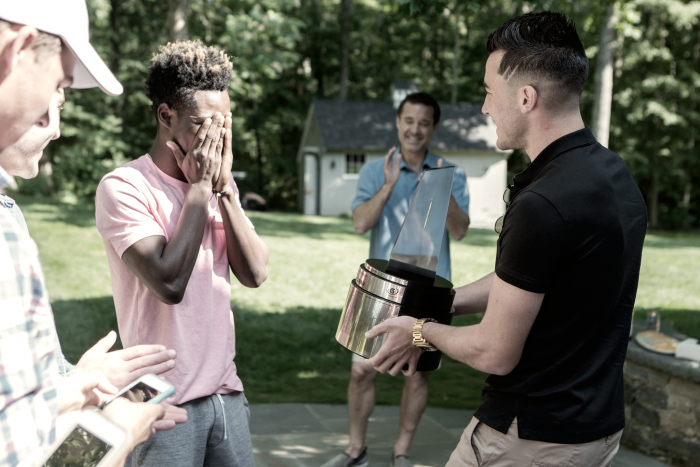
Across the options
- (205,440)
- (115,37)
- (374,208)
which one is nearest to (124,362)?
(205,440)

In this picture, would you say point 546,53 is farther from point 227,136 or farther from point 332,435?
point 332,435

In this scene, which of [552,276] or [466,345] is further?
[466,345]

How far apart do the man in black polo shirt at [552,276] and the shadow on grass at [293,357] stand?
3792mm

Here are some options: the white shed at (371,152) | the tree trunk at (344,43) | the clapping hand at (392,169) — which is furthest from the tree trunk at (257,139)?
the clapping hand at (392,169)

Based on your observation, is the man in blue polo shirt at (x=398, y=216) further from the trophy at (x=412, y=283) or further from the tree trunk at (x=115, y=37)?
the tree trunk at (x=115, y=37)

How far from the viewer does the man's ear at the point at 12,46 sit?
1.10 m

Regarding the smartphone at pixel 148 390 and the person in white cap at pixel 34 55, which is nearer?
the person in white cap at pixel 34 55

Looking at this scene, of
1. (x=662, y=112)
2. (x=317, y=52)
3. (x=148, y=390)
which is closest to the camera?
(x=148, y=390)

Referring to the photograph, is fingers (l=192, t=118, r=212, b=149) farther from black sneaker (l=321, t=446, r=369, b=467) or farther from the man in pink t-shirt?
black sneaker (l=321, t=446, r=369, b=467)

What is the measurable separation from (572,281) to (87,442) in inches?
51.6

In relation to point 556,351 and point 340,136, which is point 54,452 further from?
point 340,136

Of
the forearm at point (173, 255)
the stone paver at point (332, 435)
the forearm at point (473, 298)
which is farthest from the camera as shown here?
the stone paver at point (332, 435)

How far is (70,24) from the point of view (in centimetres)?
118

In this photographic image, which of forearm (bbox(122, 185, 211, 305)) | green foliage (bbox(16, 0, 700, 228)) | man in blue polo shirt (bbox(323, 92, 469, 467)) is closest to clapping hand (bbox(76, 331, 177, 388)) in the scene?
forearm (bbox(122, 185, 211, 305))
